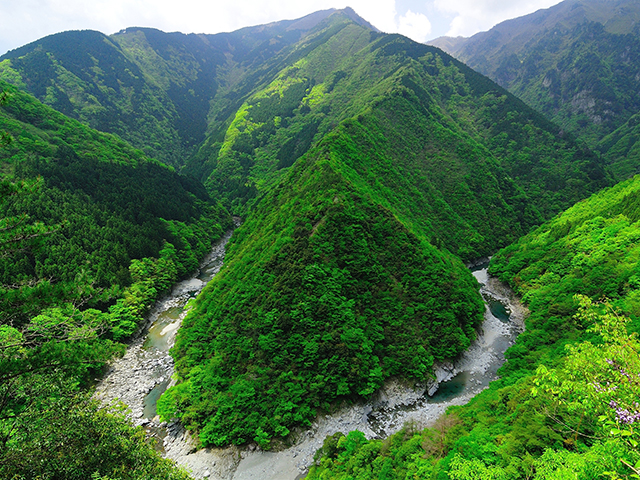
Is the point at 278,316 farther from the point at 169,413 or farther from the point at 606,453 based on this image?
the point at 606,453

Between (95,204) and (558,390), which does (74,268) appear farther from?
(558,390)

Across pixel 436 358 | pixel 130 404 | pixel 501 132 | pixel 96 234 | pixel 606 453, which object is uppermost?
pixel 501 132

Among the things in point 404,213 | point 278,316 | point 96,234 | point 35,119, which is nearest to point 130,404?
point 278,316

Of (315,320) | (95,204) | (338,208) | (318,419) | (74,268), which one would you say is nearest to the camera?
(318,419)

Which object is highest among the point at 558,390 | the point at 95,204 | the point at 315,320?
the point at 558,390

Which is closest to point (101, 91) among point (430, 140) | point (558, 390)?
point (430, 140)

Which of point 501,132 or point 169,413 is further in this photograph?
point 501,132

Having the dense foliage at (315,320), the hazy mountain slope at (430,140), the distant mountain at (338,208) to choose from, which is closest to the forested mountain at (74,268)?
the distant mountain at (338,208)
